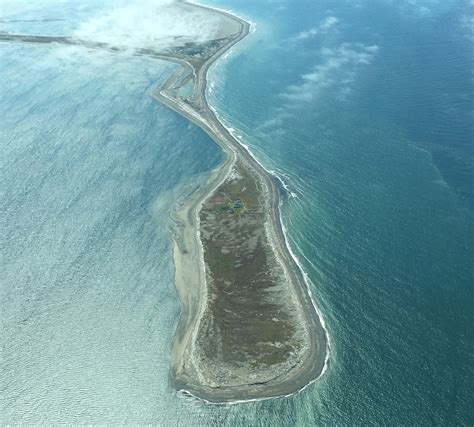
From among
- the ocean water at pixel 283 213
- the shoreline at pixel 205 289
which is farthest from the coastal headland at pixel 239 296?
the ocean water at pixel 283 213

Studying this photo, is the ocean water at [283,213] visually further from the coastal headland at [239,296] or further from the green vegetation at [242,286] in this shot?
the green vegetation at [242,286]

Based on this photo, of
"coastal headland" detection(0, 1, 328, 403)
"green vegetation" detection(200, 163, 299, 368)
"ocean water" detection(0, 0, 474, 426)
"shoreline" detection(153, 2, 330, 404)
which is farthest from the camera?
"green vegetation" detection(200, 163, 299, 368)

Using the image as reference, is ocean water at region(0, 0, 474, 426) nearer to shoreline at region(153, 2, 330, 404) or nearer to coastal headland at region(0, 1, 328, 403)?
shoreline at region(153, 2, 330, 404)

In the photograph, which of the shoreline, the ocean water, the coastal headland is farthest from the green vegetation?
the ocean water

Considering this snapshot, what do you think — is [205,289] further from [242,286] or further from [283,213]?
[283,213]

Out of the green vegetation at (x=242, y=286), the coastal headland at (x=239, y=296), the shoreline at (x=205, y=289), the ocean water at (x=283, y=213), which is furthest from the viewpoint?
the green vegetation at (x=242, y=286)

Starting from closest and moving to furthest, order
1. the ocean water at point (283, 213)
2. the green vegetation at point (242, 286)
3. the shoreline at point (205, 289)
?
the ocean water at point (283, 213), the shoreline at point (205, 289), the green vegetation at point (242, 286)

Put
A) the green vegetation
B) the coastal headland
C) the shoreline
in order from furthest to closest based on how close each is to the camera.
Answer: the green vegetation
the coastal headland
the shoreline
